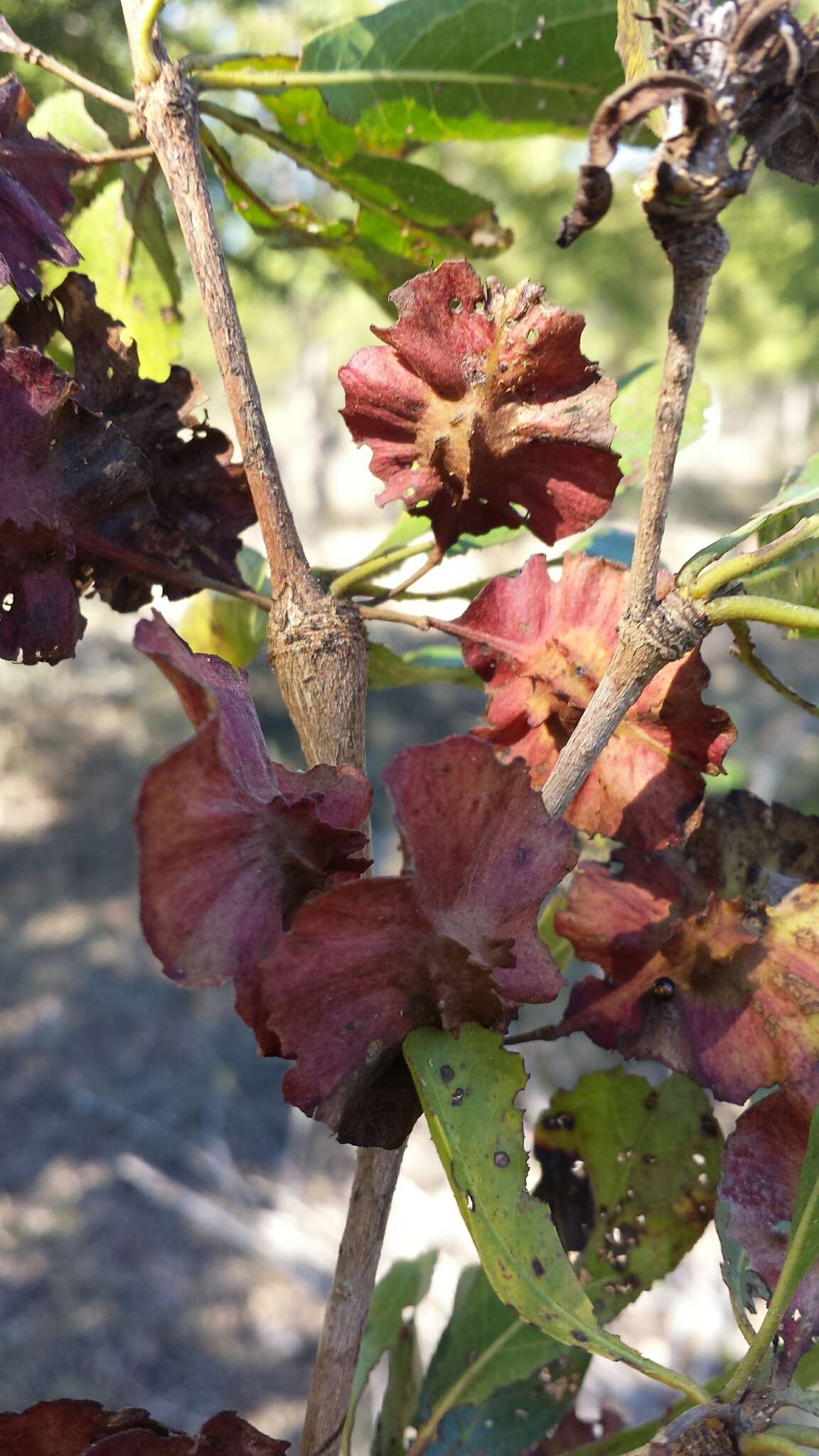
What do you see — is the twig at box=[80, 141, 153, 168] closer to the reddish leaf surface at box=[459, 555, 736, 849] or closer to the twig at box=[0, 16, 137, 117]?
the twig at box=[0, 16, 137, 117]

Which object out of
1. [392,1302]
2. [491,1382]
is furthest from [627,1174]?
[392,1302]

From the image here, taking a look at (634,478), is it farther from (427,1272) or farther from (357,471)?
(357,471)

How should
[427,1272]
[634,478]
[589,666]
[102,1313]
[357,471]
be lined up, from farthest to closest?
[357,471], [102,1313], [427,1272], [634,478], [589,666]

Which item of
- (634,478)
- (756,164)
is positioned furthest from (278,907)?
(634,478)

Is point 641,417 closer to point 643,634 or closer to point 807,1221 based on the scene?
point 643,634

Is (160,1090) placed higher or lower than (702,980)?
higher

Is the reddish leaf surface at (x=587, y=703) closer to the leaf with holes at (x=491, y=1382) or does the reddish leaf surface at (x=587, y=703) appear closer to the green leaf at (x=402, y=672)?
the green leaf at (x=402, y=672)
